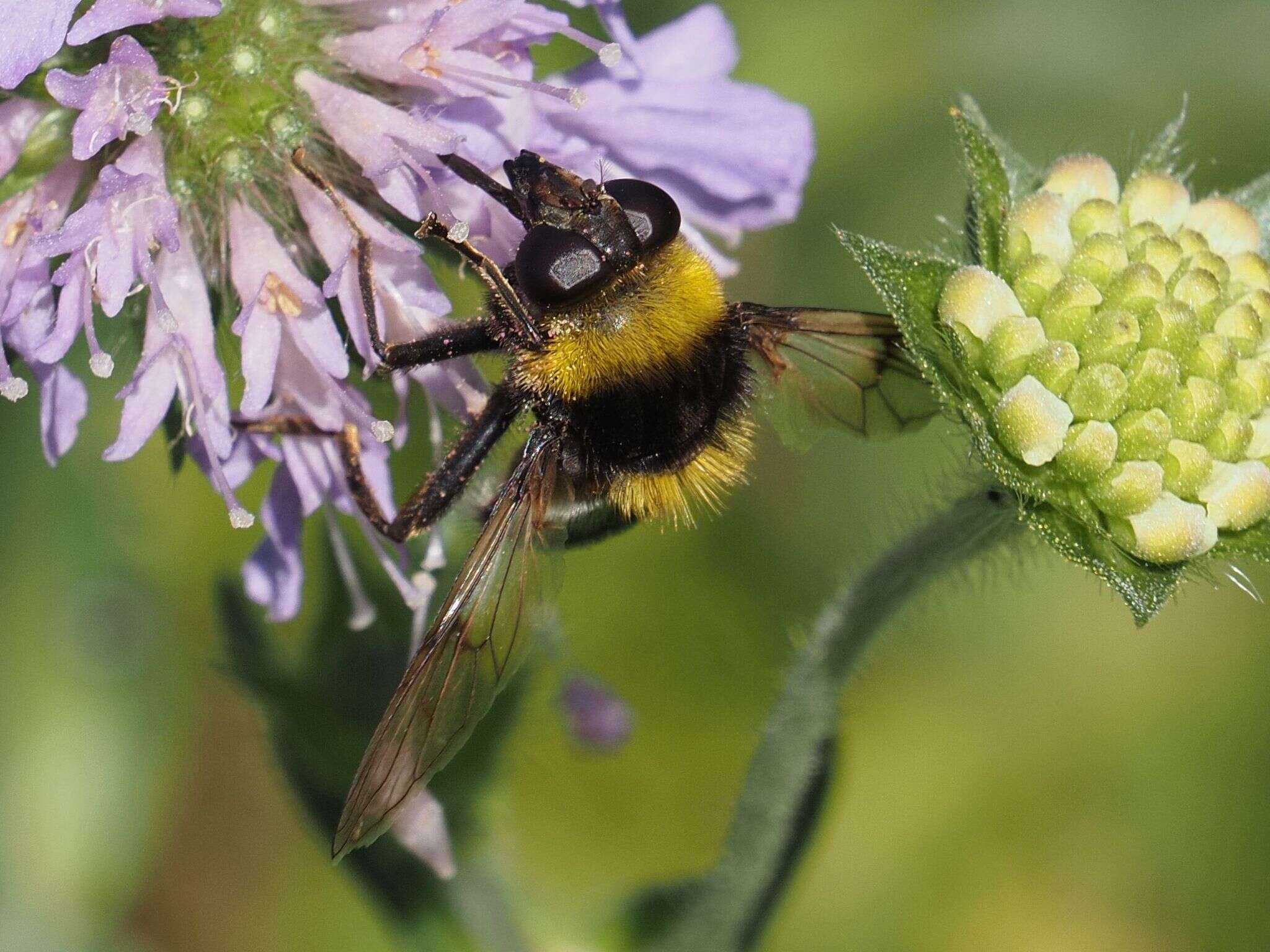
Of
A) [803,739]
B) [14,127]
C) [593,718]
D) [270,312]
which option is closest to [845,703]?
[593,718]

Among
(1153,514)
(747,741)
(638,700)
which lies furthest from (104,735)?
(1153,514)

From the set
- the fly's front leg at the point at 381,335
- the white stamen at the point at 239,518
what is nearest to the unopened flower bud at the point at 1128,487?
the fly's front leg at the point at 381,335

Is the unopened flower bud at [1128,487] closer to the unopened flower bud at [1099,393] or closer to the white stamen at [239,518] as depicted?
the unopened flower bud at [1099,393]

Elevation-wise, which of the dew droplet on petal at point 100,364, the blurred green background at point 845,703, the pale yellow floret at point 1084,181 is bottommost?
the blurred green background at point 845,703

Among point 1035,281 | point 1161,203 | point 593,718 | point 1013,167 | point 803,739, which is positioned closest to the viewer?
point 1035,281

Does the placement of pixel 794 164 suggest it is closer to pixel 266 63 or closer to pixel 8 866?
pixel 266 63

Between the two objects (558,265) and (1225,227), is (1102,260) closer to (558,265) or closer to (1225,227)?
(1225,227)
